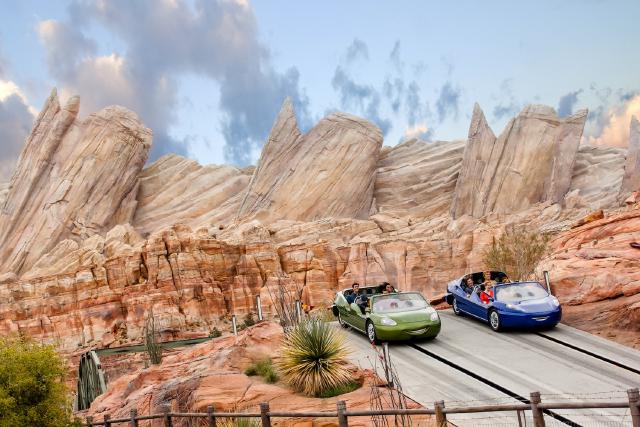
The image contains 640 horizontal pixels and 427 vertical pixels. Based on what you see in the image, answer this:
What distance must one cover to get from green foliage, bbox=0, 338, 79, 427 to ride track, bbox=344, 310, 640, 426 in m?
8.41

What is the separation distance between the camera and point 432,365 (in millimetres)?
14359

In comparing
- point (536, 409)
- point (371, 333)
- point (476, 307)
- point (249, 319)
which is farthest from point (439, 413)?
point (249, 319)

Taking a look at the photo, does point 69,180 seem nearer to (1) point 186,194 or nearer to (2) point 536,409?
(1) point 186,194

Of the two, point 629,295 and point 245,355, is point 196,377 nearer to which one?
point 245,355

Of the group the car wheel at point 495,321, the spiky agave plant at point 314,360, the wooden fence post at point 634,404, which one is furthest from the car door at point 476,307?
the wooden fence post at point 634,404

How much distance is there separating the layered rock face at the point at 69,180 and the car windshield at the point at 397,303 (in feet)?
158

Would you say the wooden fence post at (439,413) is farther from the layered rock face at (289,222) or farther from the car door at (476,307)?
the layered rock face at (289,222)

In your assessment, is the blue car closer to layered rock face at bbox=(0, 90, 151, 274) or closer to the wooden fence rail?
the wooden fence rail

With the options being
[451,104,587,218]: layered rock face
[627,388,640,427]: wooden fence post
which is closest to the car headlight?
[627,388,640,427]: wooden fence post

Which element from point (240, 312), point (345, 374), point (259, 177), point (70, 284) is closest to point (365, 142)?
point (259, 177)

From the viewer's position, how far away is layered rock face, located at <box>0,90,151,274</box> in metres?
58.9

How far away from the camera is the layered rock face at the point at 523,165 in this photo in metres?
54.2

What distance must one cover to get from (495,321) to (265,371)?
6.57 metres

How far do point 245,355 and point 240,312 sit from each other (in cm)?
3805
